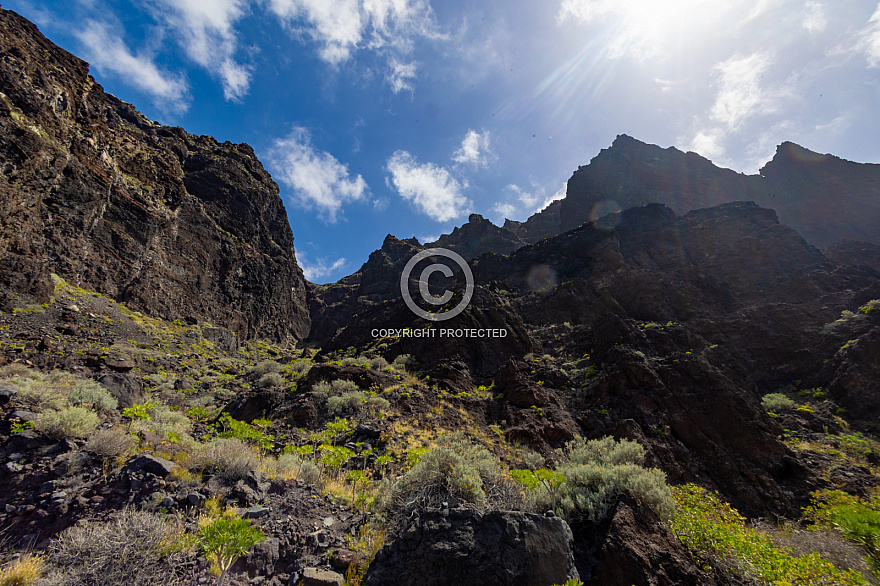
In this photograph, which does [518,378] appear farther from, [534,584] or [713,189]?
[713,189]

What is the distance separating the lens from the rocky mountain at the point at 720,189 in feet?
208

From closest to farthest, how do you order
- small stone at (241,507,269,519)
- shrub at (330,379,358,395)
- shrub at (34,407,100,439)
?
small stone at (241,507,269,519) < shrub at (34,407,100,439) < shrub at (330,379,358,395)

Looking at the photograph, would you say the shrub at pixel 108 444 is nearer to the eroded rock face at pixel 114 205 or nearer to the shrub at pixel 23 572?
the shrub at pixel 23 572

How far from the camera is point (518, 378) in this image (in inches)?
656

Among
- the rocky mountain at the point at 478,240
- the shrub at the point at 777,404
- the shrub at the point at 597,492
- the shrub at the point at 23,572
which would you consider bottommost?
the shrub at the point at 777,404

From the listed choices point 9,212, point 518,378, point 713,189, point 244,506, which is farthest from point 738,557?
point 713,189

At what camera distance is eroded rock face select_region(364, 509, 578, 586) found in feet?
12.0

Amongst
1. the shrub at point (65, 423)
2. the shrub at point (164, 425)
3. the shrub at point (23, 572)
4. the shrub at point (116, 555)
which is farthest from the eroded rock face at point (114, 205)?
the shrub at point (116, 555)

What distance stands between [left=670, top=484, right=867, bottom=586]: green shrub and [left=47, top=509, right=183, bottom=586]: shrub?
627 centimetres

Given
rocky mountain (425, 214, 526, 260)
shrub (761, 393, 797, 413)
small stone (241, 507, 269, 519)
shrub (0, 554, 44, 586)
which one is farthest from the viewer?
rocky mountain (425, 214, 526, 260)

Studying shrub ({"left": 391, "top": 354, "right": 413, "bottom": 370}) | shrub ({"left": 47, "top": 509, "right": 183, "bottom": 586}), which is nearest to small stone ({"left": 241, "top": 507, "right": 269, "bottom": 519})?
shrub ({"left": 47, "top": 509, "right": 183, "bottom": 586})

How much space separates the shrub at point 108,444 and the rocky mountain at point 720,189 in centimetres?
7954

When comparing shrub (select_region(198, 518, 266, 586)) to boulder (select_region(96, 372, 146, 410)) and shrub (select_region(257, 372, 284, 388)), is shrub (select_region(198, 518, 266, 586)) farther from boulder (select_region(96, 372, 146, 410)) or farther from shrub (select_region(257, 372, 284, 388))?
shrub (select_region(257, 372, 284, 388))

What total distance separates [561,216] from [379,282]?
48321 millimetres
